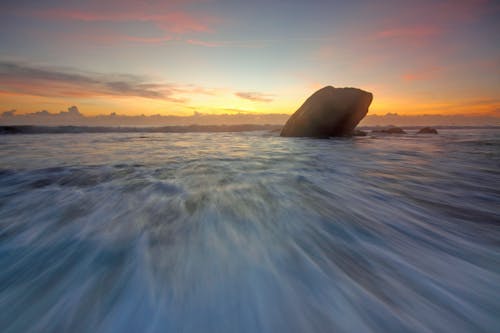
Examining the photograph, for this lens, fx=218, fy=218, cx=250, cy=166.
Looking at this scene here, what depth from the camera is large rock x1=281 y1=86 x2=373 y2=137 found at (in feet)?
51.8

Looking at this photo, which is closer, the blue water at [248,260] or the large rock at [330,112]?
the blue water at [248,260]

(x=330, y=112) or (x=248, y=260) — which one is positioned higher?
(x=330, y=112)

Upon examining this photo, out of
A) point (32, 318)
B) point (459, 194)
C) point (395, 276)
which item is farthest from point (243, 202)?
point (459, 194)

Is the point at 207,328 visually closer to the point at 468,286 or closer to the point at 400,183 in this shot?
the point at 468,286

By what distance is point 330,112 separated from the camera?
16.1 metres

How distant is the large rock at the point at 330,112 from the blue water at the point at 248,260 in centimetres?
1367

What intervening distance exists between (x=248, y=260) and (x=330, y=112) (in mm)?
16323

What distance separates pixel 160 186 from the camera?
3545 mm

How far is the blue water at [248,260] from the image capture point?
3.77 ft

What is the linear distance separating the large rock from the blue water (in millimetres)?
13668

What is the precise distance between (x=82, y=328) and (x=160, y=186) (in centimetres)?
257

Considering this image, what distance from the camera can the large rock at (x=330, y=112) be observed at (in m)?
15.8

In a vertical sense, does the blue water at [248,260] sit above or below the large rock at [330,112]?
below

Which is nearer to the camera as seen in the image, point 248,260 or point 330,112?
point 248,260
